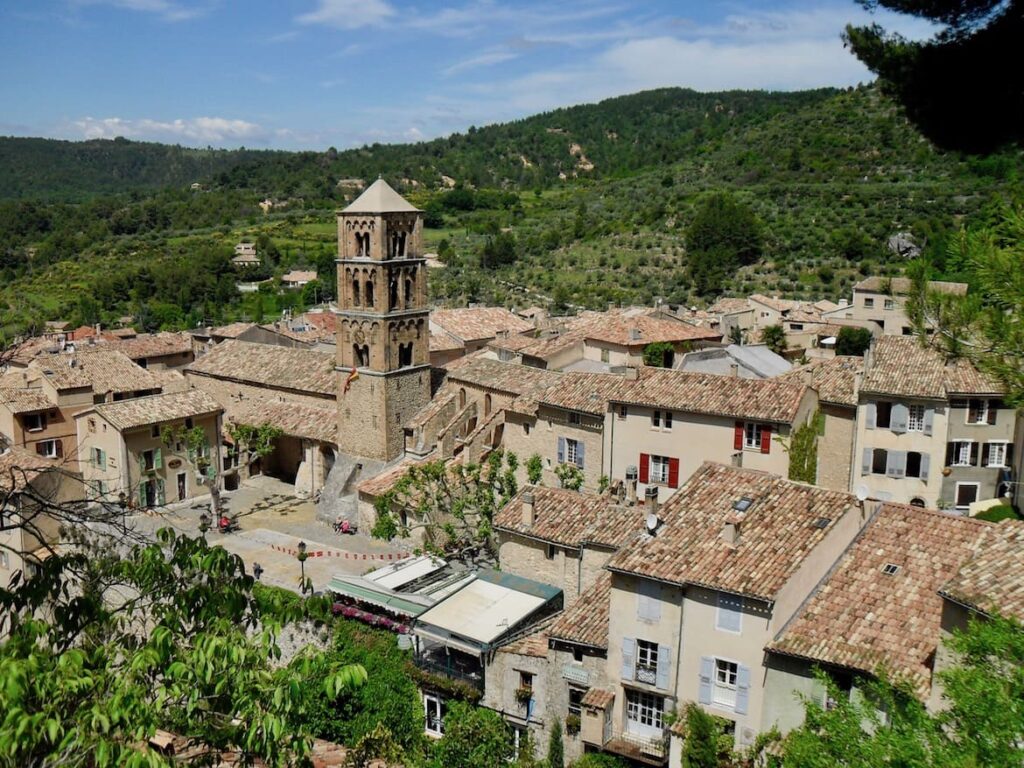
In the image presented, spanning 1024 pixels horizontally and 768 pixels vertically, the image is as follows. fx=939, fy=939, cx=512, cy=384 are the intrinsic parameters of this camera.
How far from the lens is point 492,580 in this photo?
2933cm

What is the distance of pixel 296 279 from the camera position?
12000cm

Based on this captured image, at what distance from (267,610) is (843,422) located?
29.4 m

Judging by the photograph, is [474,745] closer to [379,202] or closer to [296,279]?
[379,202]

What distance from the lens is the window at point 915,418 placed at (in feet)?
110

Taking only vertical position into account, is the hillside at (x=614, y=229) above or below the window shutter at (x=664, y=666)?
above

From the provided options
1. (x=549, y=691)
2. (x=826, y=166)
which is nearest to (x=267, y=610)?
(x=549, y=691)

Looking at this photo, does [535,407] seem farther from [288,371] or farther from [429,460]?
[288,371]

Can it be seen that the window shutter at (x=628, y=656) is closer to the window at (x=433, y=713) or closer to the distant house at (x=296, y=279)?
the window at (x=433, y=713)

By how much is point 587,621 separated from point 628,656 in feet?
6.02

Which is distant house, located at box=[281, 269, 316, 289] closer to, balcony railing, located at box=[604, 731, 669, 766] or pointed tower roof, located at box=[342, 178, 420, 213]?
pointed tower roof, located at box=[342, 178, 420, 213]

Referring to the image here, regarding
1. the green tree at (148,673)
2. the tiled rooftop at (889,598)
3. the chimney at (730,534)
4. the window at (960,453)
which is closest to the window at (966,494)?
the window at (960,453)

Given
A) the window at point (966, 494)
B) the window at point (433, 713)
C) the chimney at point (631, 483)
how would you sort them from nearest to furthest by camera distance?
1. the window at point (433, 713)
2. the chimney at point (631, 483)
3. the window at point (966, 494)

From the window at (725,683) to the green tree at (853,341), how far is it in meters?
36.9

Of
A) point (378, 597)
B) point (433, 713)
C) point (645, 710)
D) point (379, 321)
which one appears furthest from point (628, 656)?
point (379, 321)
